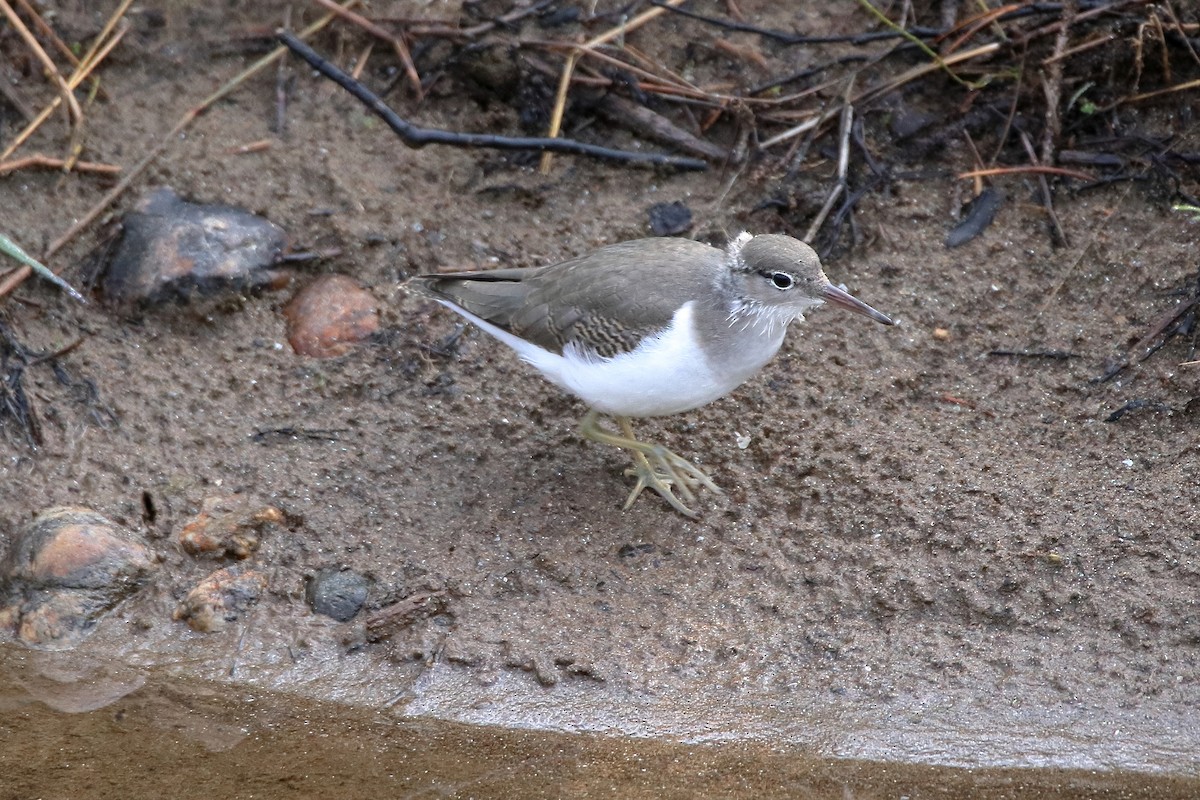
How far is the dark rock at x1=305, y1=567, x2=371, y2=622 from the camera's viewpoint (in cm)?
457

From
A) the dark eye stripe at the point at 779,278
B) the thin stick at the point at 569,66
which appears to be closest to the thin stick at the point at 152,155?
the thin stick at the point at 569,66

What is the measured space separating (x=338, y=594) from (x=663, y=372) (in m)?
1.47

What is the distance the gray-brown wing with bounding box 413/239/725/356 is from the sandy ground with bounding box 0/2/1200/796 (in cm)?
53

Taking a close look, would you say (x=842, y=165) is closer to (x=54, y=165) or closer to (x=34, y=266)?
(x=34, y=266)

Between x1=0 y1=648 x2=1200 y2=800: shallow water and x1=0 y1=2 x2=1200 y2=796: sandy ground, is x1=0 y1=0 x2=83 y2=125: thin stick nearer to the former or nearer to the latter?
x1=0 y1=2 x2=1200 y2=796: sandy ground

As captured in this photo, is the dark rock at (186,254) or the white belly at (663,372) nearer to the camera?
the white belly at (663,372)

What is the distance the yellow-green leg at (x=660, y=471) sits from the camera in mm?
4875

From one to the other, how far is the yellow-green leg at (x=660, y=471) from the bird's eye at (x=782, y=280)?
2.75ft

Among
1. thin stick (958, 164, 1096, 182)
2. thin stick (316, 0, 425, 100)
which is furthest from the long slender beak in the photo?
thin stick (316, 0, 425, 100)

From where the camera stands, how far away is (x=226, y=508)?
4875 mm

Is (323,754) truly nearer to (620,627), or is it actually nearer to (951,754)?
(620,627)

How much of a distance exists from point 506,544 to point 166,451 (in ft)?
5.03

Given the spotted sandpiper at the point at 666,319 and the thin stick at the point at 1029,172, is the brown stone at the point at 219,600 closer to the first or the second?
the spotted sandpiper at the point at 666,319

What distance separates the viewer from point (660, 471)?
16.6 feet
